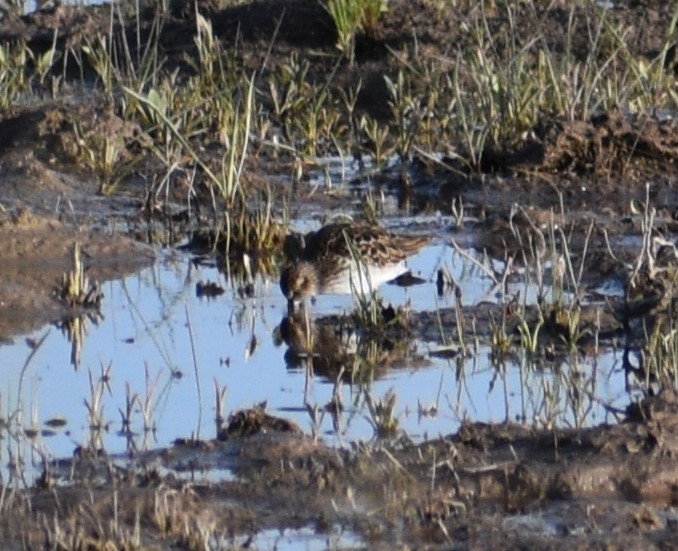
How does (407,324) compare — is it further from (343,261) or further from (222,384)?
(222,384)

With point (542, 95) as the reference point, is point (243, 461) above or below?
below

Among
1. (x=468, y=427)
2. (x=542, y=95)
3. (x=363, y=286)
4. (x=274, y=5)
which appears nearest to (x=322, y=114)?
(x=542, y=95)

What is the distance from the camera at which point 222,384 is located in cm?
725

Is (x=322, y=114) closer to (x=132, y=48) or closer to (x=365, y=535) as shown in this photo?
(x=132, y=48)

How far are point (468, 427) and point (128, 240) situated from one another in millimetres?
3811

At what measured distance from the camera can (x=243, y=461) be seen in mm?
6246

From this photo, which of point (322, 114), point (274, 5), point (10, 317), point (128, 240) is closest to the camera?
point (10, 317)

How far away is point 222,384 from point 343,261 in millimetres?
1912

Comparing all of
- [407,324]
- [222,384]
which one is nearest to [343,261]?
[407,324]

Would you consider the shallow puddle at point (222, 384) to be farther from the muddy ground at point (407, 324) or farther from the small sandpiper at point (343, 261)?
the muddy ground at point (407, 324)

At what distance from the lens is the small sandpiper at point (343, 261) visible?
28.7 ft

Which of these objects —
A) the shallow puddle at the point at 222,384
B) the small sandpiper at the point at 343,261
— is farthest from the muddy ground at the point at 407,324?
the small sandpiper at the point at 343,261

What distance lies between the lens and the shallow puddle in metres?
6.59

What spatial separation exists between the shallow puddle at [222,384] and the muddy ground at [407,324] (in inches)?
9.9
